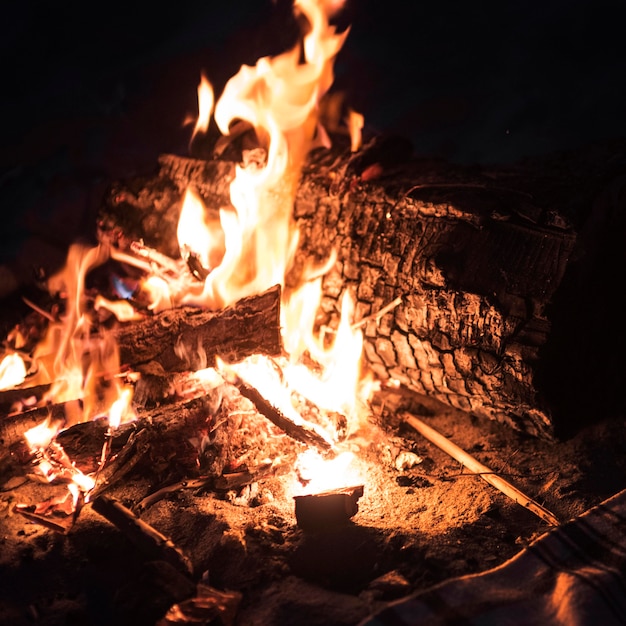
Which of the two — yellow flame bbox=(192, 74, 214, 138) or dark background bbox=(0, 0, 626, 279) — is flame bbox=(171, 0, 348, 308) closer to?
yellow flame bbox=(192, 74, 214, 138)

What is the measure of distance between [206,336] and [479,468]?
1677 mm

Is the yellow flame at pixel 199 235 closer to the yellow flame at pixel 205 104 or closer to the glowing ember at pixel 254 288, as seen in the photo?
the glowing ember at pixel 254 288

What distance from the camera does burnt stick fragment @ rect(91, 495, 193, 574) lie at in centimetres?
235

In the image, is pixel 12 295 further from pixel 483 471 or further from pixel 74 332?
pixel 483 471

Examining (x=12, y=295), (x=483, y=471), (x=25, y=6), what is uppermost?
(x=25, y=6)

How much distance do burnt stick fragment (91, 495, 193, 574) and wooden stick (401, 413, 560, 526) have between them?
60.4 inches

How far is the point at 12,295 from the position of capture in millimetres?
5211

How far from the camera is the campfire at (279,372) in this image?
2.65 metres

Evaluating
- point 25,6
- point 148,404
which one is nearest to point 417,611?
point 148,404

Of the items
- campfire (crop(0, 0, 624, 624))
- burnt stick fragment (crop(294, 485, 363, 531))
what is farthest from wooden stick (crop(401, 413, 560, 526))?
burnt stick fragment (crop(294, 485, 363, 531))

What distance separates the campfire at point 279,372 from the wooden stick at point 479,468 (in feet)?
0.03

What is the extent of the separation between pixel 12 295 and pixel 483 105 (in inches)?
181

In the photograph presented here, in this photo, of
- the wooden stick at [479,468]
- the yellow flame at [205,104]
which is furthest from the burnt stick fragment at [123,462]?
the yellow flame at [205,104]

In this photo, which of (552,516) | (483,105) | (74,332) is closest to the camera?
(552,516)
